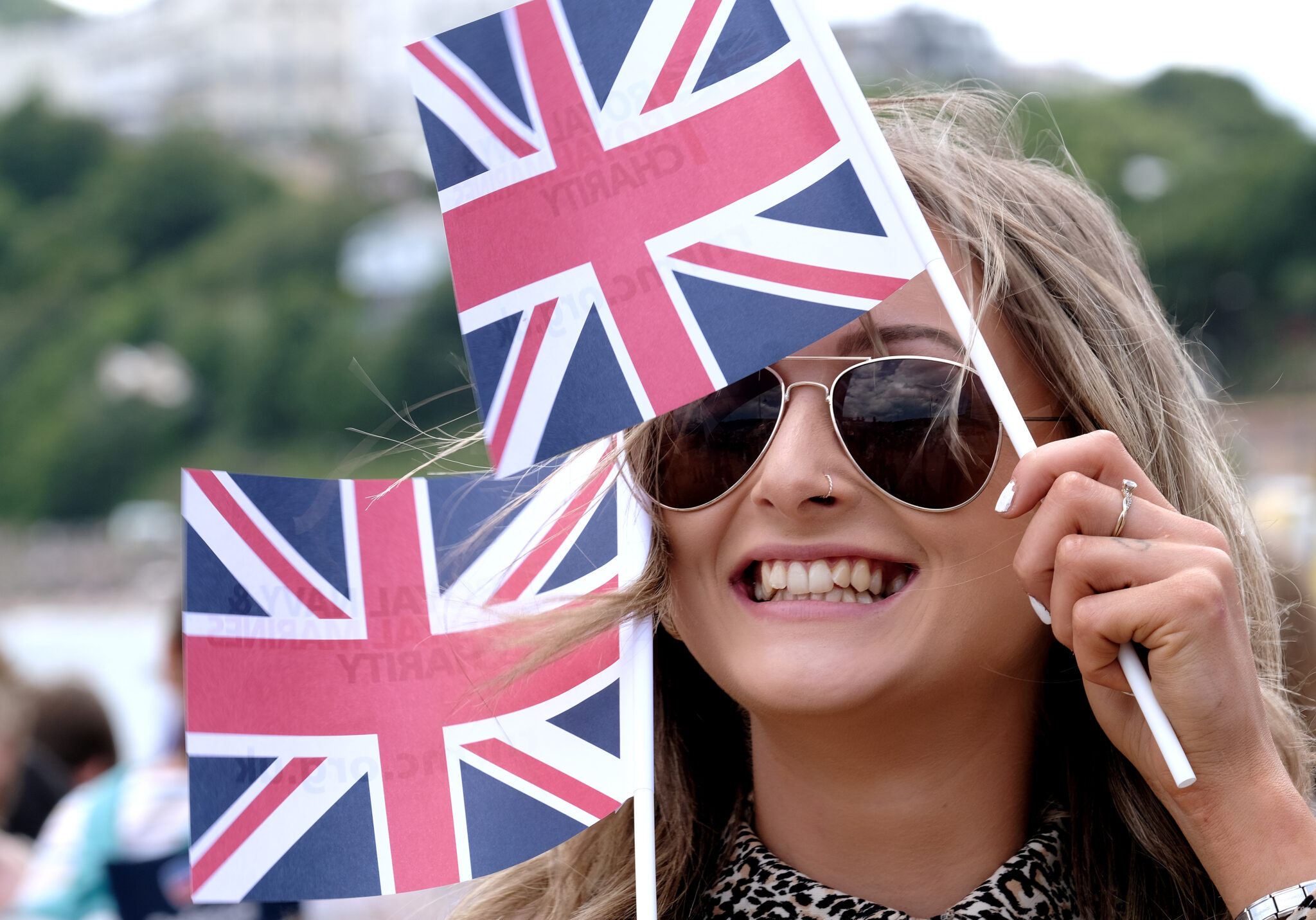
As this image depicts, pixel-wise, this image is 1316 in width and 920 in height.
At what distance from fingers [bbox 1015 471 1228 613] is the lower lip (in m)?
0.23

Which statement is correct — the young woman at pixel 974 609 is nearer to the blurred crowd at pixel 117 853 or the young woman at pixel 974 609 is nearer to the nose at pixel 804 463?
the nose at pixel 804 463

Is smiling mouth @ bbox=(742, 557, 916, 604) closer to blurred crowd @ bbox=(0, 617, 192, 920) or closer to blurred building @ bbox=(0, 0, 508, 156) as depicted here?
blurred crowd @ bbox=(0, 617, 192, 920)

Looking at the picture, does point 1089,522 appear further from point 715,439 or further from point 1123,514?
point 715,439

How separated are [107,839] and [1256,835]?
310 centimetres

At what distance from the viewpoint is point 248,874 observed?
1.89 metres

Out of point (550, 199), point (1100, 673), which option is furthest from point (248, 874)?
point (1100, 673)

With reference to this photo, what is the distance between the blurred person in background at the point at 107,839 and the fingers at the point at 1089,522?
270 centimetres

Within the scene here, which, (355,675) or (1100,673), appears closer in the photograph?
(1100,673)

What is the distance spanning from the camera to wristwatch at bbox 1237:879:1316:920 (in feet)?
4.77

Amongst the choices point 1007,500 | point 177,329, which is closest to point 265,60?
point 177,329

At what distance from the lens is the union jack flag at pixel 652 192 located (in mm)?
1624

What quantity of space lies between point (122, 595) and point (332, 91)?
190 feet

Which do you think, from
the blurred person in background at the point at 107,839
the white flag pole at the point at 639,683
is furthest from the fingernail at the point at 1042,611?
the blurred person in background at the point at 107,839

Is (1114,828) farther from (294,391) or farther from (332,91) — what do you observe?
(332,91)
